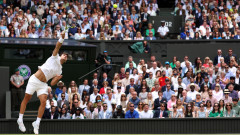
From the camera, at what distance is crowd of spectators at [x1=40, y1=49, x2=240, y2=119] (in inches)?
740

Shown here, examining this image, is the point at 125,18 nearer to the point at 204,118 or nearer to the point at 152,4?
the point at 152,4

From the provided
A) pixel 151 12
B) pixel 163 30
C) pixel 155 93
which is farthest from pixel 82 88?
pixel 151 12

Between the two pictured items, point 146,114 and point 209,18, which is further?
point 209,18

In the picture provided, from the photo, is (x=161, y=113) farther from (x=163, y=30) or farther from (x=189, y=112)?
(x=163, y=30)

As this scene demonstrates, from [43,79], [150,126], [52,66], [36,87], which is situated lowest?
[150,126]

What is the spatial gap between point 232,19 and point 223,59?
3683mm

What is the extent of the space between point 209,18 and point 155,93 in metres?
7.28

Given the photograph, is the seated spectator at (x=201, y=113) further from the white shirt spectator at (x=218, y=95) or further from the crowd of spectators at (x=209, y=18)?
the crowd of spectators at (x=209, y=18)

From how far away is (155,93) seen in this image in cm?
1989

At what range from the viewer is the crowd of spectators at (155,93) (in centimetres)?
1880

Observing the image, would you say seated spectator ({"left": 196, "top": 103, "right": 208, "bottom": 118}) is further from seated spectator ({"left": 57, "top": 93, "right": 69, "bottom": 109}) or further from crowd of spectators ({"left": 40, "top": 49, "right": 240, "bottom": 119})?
seated spectator ({"left": 57, "top": 93, "right": 69, "bottom": 109})

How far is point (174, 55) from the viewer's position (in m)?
24.0

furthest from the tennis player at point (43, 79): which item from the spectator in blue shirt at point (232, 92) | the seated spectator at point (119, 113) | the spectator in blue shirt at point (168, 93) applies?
the spectator in blue shirt at point (232, 92)

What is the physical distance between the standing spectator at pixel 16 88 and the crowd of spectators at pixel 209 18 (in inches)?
300
